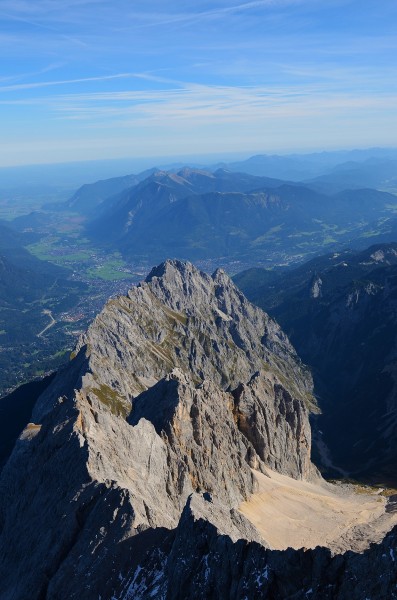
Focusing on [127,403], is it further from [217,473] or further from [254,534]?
[254,534]

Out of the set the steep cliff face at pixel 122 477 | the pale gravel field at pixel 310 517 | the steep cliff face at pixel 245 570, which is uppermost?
the steep cliff face at pixel 245 570

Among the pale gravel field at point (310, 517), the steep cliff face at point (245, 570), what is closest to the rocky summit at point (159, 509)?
the steep cliff face at point (245, 570)

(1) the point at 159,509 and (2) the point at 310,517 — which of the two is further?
(2) the point at 310,517

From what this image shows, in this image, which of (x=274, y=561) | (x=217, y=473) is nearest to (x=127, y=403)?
(x=217, y=473)

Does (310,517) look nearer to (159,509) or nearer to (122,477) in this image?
(159,509)

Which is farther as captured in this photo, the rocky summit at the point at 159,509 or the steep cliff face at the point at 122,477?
the steep cliff face at the point at 122,477

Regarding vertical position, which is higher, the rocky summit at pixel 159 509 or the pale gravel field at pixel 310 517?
the rocky summit at pixel 159 509

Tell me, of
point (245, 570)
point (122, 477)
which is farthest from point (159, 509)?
point (245, 570)

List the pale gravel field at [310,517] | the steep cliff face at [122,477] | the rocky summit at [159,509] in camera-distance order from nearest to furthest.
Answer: the rocky summit at [159,509] → the steep cliff face at [122,477] → the pale gravel field at [310,517]

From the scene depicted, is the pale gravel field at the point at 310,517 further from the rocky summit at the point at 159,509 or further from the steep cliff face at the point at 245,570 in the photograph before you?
the steep cliff face at the point at 245,570
